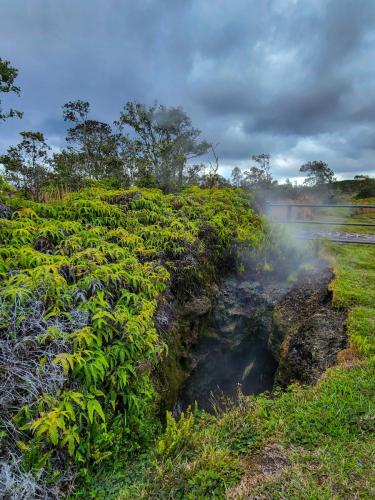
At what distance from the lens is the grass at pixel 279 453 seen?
2357 mm

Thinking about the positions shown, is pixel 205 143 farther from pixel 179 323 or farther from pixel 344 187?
pixel 179 323

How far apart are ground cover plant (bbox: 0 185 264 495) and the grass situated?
0.43 metres

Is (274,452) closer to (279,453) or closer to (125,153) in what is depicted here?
(279,453)

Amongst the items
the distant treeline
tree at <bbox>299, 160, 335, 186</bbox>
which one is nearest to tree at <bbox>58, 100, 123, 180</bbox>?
the distant treeline

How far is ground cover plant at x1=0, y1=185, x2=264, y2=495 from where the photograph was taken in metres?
2.43

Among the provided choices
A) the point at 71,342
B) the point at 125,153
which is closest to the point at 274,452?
the point at 71,342

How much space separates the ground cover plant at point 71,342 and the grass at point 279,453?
43cm

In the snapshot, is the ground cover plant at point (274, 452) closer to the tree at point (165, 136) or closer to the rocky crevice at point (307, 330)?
the rocky crevice at point (307, 330)

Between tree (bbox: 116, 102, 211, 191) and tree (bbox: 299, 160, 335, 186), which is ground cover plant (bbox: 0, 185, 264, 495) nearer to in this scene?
tree (bbox: 116, 102, 211, 191)

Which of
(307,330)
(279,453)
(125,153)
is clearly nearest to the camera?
(279,453)

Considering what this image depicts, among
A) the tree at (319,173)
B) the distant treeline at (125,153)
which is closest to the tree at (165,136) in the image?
the distant treeline at (125,153)

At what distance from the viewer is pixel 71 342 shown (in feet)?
9.21

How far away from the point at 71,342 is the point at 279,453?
213 cm

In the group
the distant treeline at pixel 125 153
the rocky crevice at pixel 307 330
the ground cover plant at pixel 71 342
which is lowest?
the rocky crevice at pixel 307 330
